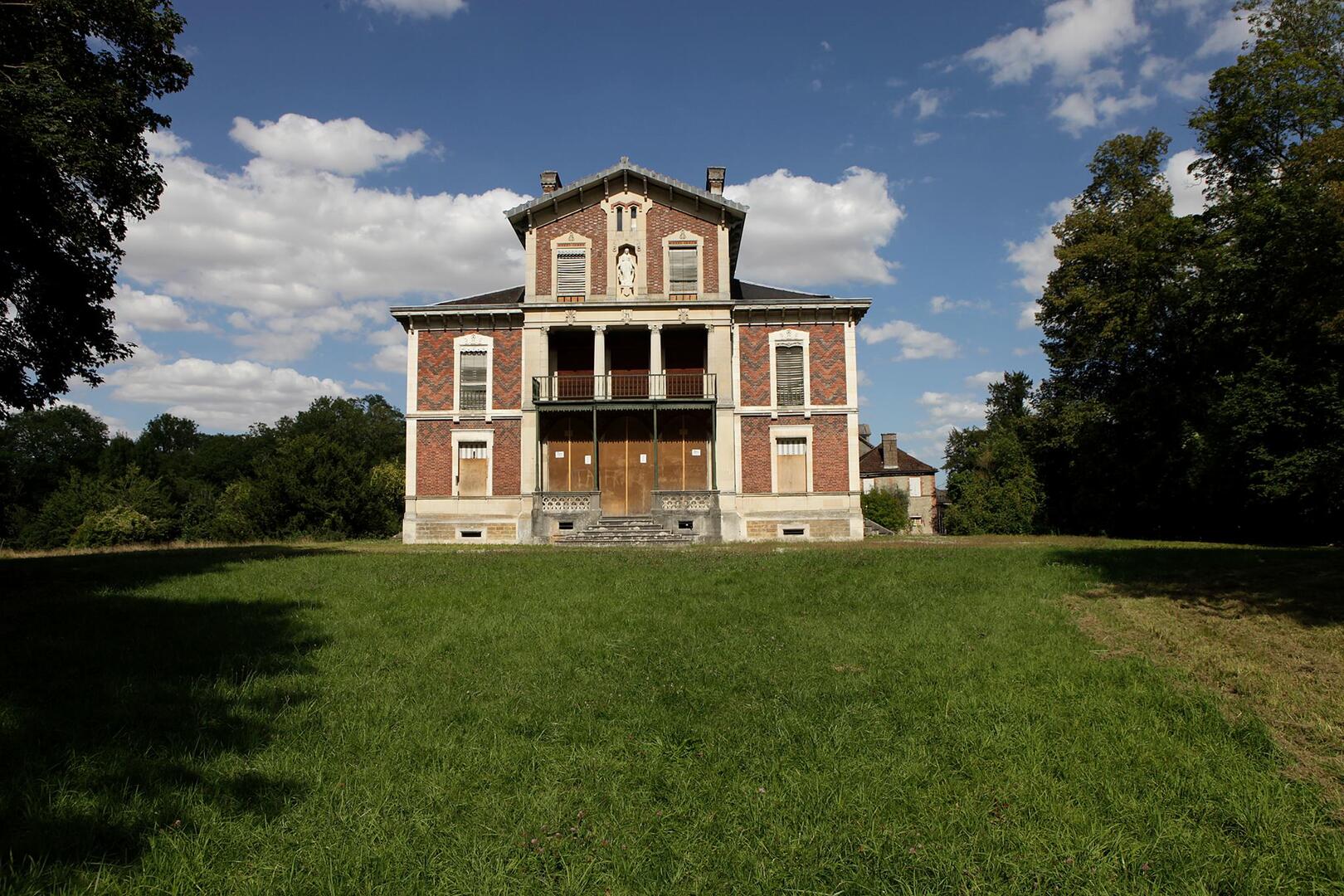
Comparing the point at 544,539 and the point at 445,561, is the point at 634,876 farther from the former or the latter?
the point at 544,539

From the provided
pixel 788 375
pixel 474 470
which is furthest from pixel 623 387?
pixel 474 470

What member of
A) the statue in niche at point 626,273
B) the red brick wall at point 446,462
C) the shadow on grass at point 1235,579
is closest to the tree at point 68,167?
the red brick wall at point 446,462

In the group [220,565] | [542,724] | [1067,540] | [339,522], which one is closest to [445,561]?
[220,565]

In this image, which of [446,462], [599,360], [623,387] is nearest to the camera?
[599,360]

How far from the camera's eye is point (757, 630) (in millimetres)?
8570

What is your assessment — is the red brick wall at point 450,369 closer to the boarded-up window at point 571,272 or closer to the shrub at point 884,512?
the boarded-up window at point 571,272

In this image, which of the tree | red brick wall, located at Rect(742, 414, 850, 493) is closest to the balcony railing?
red brick wall, located at Rect(742, 414, 850, 493)

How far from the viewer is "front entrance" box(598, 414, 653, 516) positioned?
2581cm

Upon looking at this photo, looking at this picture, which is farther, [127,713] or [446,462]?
[446,462]

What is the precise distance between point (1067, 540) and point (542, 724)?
65.5ft

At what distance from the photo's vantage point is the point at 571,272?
25250mm

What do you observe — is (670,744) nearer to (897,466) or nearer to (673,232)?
(673,232)

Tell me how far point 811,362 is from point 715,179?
8145 mm

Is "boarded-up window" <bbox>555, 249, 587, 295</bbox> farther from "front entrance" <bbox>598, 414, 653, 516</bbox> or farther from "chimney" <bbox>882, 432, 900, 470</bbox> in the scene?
"chimney" <bbox>882, 432, 900, 470</bbox>
